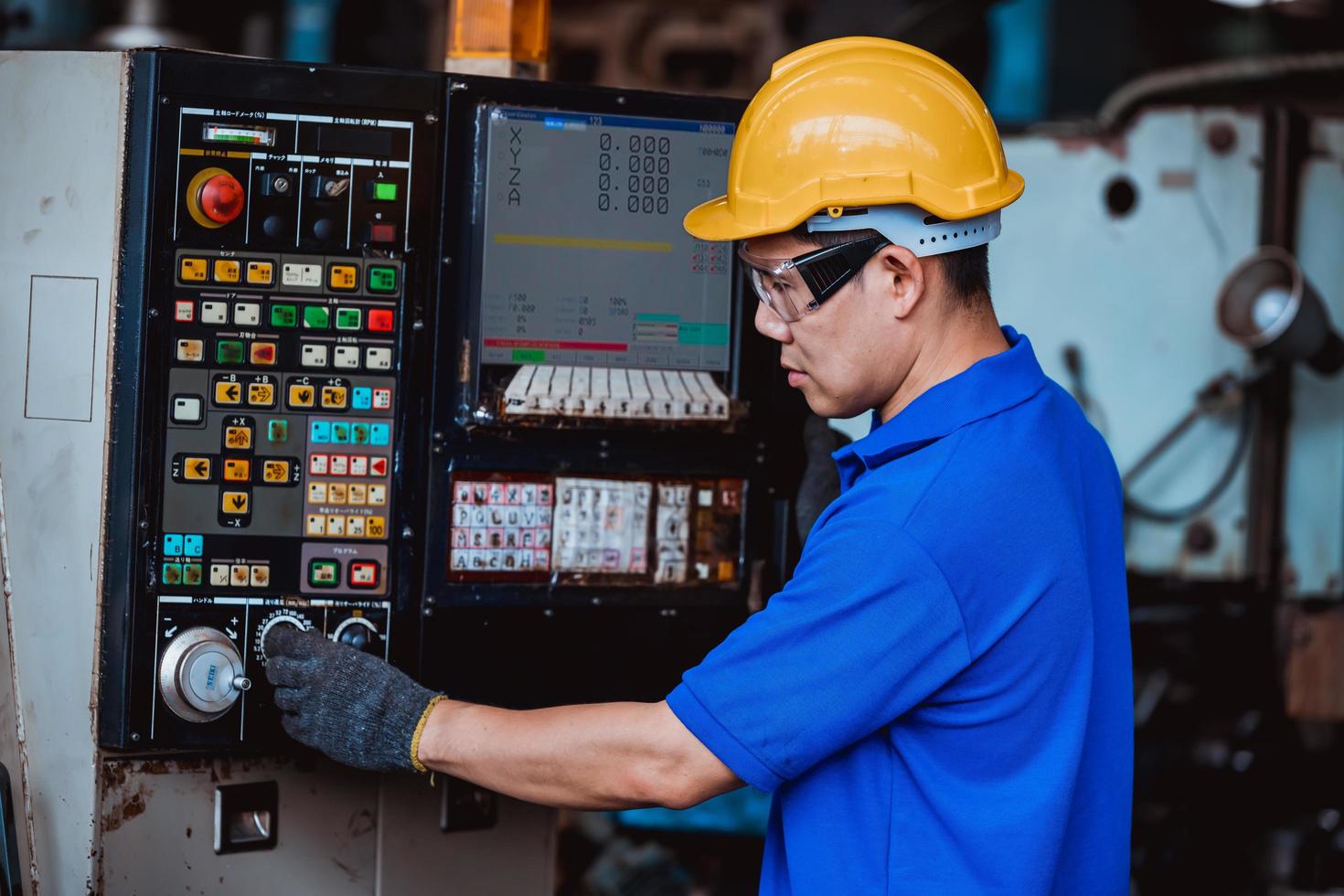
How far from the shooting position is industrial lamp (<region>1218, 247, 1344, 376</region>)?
97.9 inches

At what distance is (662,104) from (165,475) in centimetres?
67

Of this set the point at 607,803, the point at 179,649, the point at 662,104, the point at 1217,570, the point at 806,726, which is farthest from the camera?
the point at 1217,570

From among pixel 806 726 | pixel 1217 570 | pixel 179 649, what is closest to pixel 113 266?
pixel 179 649

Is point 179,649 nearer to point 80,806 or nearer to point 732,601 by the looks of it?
point 80,806

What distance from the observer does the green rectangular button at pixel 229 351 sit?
1437 mm

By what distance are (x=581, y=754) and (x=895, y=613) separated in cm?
31

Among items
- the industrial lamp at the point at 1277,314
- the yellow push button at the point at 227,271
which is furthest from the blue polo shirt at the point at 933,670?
the industrial lamp at the point at 1277,314

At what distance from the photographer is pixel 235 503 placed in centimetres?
145

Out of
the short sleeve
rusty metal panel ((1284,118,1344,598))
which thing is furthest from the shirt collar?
rusty metal panel ((1284,118,1344,598))

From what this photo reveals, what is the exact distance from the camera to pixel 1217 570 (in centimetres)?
270

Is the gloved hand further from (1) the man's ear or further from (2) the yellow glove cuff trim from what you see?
(1) the man's ear

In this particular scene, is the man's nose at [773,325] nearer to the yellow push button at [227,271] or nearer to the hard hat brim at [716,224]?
the hard hat brim at [716,224]

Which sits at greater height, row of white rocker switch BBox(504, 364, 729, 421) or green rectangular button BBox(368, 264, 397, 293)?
green rectangular button BBox(368, 264, 397, 293)

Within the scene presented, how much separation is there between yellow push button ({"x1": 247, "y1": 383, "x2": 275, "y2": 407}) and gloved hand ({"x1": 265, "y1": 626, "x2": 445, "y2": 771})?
243 mm
